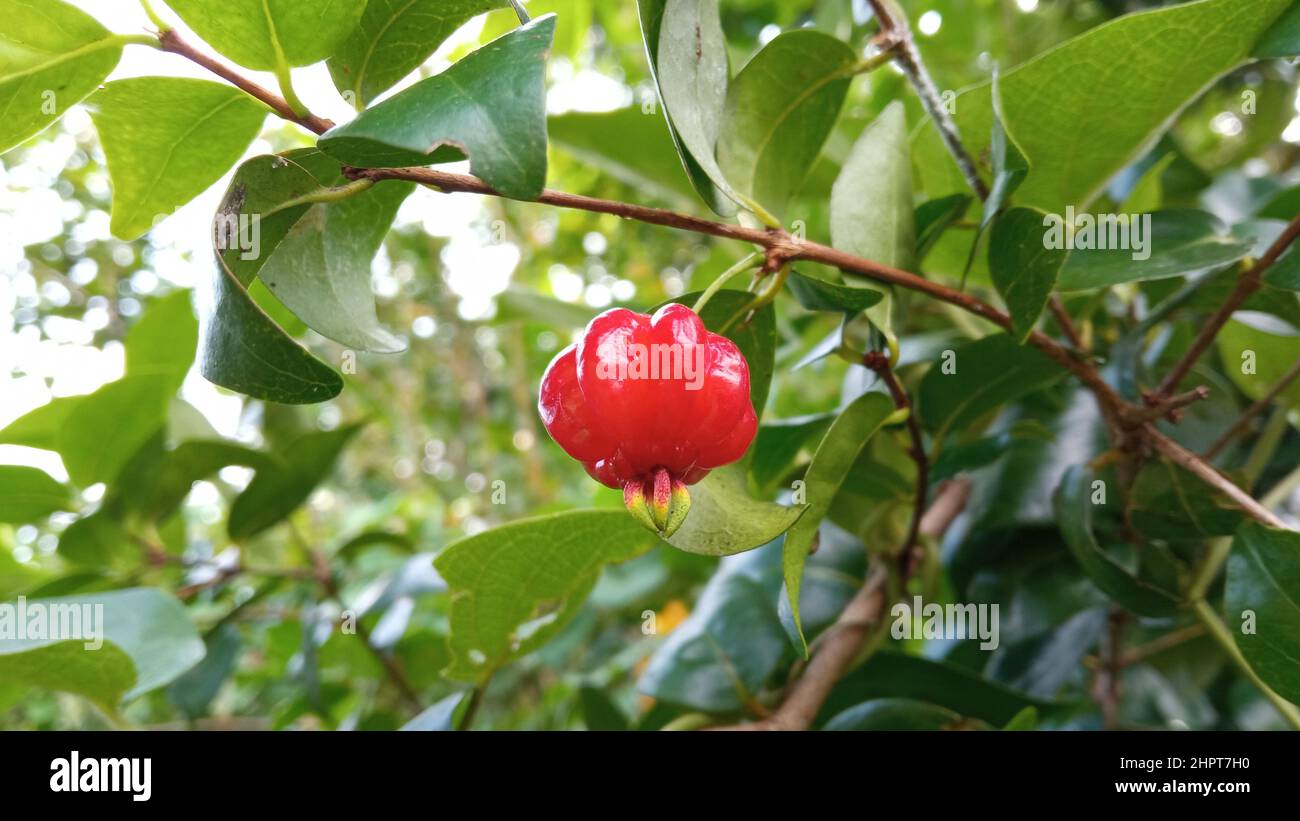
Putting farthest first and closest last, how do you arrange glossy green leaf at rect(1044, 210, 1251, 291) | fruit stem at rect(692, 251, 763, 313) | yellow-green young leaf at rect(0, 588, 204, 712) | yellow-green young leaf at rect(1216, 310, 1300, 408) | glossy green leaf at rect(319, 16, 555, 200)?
yellow-green young leaf at rect(1216, 310, 1300, 408) → yellow-green young leaf at rect(0, 588, 204, 712) → glossy green leaf at rect(1044, 210, 1251, 291) → fruit stem at rect(692, 251, 763, 313) → glossy green leaf at rect(319, 16, 555, 200)

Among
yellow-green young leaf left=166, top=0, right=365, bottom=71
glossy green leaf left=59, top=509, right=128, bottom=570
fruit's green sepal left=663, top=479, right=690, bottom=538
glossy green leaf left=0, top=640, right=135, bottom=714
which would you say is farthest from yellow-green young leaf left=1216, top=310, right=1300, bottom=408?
glossy green leaf left=59, top=509, right=128, bottom=570

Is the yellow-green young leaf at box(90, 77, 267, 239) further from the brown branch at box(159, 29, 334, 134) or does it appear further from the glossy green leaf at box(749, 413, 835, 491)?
the glossy green leaf at box(749, 413, 835, 491)

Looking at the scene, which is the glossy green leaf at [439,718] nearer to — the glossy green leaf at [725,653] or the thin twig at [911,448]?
the glossy green leaf at [725,653]

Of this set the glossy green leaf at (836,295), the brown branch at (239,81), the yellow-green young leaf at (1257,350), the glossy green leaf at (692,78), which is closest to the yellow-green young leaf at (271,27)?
the brown branch at (239,81)
